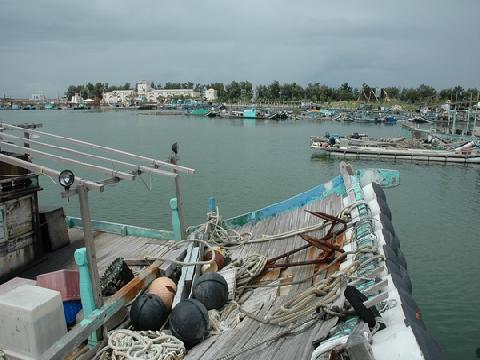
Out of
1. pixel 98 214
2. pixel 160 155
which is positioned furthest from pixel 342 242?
pixel 160 155

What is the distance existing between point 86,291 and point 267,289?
120 inches

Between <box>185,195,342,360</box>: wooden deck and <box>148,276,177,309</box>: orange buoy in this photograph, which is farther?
<box>148,276,177,309</box>: orange buoy

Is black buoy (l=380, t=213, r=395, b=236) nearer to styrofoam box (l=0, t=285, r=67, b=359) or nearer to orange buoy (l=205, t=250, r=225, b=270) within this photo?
orange buoy (l=205, t=250, r=225, b=270)

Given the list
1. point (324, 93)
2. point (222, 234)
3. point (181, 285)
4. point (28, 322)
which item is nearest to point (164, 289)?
point (181, 285)

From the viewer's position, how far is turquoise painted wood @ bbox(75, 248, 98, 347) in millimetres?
5938

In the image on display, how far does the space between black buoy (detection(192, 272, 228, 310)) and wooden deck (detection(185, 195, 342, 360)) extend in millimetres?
464

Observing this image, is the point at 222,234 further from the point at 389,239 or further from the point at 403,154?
the point at 403,154

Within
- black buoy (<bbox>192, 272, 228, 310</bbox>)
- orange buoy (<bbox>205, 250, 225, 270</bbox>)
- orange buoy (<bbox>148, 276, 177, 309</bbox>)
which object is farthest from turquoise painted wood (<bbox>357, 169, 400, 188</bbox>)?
orange buoy (<bbox>148, 276, 177, 309</bbox>)

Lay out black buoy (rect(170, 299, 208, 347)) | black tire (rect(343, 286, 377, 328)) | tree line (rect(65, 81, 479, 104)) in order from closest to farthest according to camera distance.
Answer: black tire (rect(343, 286, 377, 328)), black buoy (rect(170, 299, 208, 347)), tree line (rect(65, 81, 479, 104))

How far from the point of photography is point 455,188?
31.3 meters

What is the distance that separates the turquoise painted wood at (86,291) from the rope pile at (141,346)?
0.28 metres

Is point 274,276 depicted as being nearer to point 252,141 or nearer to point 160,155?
point 160,155

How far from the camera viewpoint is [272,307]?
673cm

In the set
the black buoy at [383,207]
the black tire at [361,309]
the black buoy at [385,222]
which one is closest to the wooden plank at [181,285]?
the black tire at [361,309]
